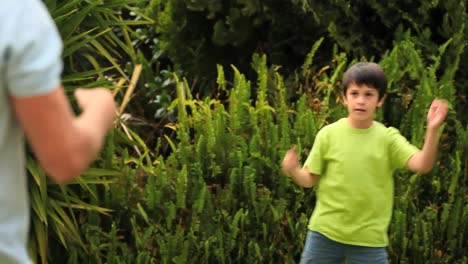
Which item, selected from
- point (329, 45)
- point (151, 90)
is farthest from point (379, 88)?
point (151, 90)

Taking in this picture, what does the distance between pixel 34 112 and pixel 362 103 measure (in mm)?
2849

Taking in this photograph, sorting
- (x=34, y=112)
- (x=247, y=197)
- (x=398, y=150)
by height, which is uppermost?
(x=34, y=112)

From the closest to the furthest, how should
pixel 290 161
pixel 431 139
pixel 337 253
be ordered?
pixel 431 139 → pixel 290 161 → pixel 337 253

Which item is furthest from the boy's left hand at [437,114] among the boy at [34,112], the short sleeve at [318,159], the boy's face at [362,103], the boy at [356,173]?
the boy at [34,112]

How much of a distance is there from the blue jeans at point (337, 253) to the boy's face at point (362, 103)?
51cm

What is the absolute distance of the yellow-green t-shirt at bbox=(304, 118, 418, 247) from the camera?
4.35 m

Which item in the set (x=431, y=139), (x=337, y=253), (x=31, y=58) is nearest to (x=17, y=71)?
(x=31, y=58)

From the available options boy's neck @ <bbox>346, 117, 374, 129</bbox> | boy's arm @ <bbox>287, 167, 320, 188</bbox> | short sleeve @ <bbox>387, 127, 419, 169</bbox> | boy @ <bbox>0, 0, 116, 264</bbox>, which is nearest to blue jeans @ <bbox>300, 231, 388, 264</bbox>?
boy's arm @ <bbox>287, 167, 320, 188</bbox>

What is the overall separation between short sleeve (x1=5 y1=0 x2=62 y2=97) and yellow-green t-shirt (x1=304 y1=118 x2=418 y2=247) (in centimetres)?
275

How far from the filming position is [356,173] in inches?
171

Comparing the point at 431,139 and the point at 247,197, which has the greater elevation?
the point at 431,139

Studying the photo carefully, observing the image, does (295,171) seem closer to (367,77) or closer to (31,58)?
(367,77)

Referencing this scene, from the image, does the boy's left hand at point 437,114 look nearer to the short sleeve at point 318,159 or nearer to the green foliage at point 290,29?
the short sleeve at point 318,159

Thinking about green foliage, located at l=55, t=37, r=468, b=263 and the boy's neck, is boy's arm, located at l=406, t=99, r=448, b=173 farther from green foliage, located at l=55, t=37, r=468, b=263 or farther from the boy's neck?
green foliage, located at l=55, t=37, r=468, b=263
